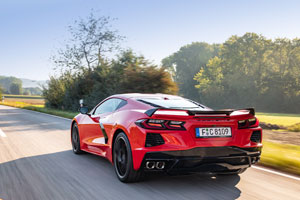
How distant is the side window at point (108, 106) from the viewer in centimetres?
533

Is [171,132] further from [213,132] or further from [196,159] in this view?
[213,132]

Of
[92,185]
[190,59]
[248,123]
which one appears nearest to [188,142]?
[248,123]

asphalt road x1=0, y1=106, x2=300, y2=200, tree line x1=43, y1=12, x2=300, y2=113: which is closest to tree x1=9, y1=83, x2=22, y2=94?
tree line x1=43, y1=12, x2=300, y2=113

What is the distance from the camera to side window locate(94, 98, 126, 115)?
17.5 feet

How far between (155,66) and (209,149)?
1220cm

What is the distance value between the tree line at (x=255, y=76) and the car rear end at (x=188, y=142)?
45.5 meters

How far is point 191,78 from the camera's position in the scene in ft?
243

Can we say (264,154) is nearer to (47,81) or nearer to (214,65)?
(47,81)

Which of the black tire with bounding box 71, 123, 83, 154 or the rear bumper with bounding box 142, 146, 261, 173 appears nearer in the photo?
the rear bumper with bounding box 142, 146, 261, 173

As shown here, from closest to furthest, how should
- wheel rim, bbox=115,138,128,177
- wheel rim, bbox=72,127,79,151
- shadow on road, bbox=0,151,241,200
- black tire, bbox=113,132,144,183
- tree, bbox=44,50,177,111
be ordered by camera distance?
shadow on road, bbox=0,151,241,200
black tire, bbox=113,132,144,183
wheel rim, bbox=115,138,128,177
wheel rim, bbox=72,127,79,151
tree, bbox=44,50,177,111

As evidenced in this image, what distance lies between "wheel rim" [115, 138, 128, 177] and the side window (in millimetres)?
752

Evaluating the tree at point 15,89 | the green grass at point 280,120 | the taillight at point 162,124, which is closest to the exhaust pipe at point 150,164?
the taillight at point 162,124

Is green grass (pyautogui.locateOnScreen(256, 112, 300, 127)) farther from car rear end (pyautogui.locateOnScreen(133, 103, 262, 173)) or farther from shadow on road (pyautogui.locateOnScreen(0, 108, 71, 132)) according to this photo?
car rear end (pyautogui.locateOnScreen(133, 103, 262, 173))

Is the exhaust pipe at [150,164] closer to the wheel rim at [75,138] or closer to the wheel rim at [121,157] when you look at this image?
the wheel rim at [121,157]
